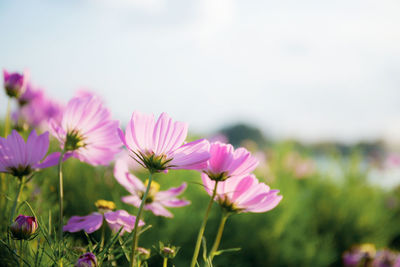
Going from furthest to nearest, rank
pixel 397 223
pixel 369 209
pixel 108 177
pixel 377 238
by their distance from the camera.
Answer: pixel 397 223 < pixel 369 209 < pixel 377 238 < pixel 108 177

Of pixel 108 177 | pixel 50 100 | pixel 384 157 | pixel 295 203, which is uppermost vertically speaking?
pixel 50 100

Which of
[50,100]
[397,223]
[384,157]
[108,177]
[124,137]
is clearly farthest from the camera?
[384,157]

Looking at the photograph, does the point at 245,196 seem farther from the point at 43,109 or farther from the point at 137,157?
the point at 43,109

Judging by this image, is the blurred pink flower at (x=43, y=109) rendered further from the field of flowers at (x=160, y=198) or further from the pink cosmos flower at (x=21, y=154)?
the pink cosmos flower at (x=21, y=154)

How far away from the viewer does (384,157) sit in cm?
270

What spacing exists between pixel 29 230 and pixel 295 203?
1.28 m

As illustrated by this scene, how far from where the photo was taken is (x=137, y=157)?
38 centimetres

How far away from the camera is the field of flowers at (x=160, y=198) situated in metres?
0.38

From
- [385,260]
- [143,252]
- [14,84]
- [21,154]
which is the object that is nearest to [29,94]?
[14,84]

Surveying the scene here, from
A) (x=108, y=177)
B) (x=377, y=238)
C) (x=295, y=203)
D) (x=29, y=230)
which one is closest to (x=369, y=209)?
(x=377, y=238)

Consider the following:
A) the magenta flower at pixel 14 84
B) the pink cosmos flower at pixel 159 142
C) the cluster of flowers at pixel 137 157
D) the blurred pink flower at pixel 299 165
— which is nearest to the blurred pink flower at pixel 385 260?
the cluster of flowers at pixel 137 157

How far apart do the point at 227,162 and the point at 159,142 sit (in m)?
0.07

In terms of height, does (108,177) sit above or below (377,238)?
above

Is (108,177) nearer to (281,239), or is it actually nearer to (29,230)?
(281,239)
